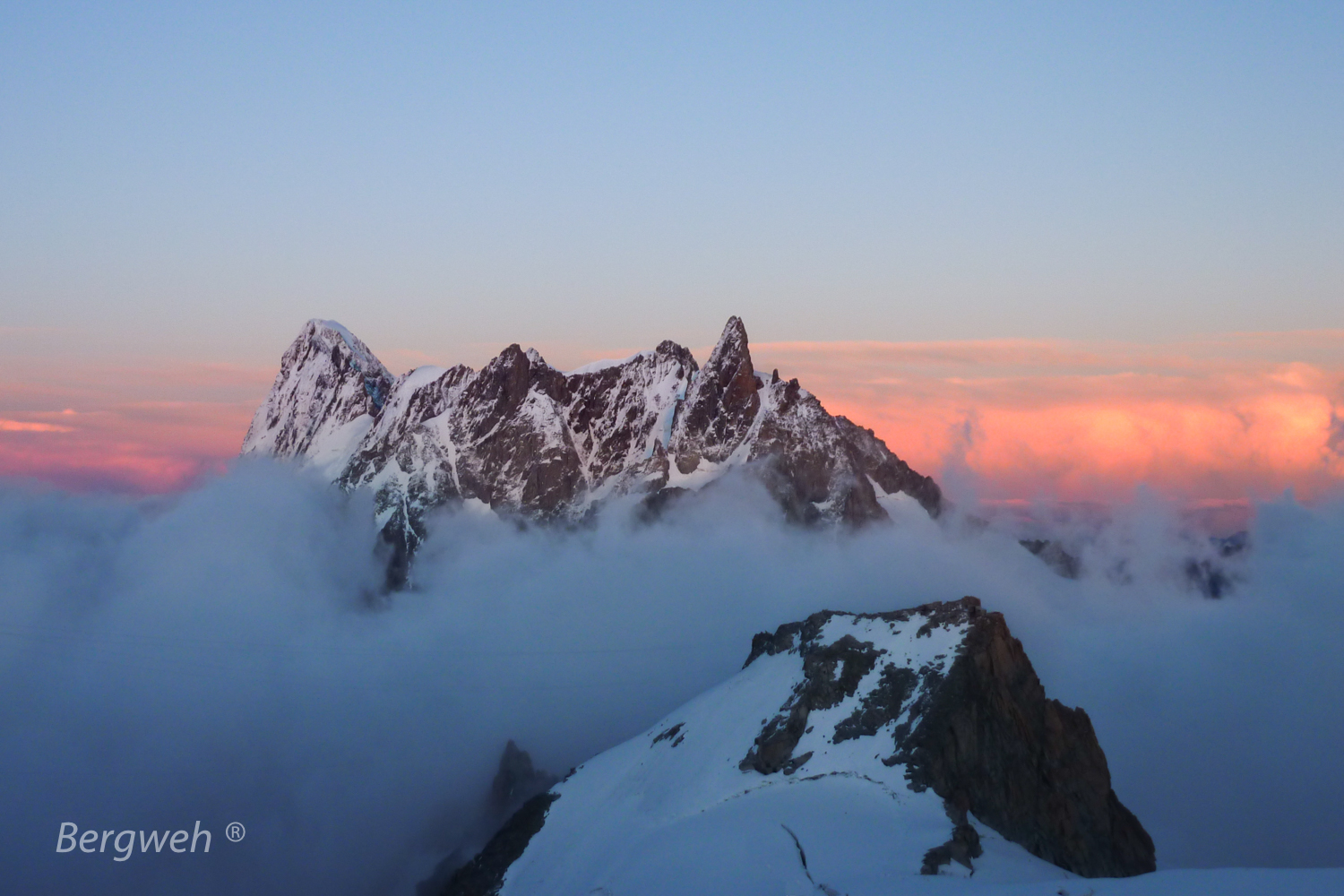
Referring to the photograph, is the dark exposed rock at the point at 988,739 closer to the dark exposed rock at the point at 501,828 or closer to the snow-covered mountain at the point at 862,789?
the snow-covered mountain at the point at 862,789

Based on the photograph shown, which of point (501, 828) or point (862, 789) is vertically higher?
point (862, 789)

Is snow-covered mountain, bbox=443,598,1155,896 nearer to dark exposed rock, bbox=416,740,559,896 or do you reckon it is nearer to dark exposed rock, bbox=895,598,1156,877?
dark exposed rock, bbox=895,598,1156,877

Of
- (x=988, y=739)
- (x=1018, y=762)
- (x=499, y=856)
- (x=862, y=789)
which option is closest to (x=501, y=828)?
(x=499, y=856)

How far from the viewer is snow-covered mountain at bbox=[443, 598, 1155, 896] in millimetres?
95688

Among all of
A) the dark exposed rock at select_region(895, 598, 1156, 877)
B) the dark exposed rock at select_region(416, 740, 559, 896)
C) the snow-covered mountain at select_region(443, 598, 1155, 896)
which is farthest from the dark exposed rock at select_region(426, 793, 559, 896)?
the dark exposed rock at select_region(895, 598, 1156, 877)

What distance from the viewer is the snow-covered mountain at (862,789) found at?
314 ft

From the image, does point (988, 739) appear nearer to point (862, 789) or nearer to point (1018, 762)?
point (1018, 762)

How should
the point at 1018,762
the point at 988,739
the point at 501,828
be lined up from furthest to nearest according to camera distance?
1. the point at 501,828
2. the point at 1018,762
3. the point at 988,739

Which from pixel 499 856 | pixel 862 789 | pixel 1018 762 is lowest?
pixel 499 856

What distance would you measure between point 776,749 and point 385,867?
109 metres

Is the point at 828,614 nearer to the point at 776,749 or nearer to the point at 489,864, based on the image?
the point at 776,749

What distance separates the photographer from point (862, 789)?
10450 centimetres

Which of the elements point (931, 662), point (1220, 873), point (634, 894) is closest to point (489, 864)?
point (634, 894)

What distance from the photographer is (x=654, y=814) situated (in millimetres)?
117438
